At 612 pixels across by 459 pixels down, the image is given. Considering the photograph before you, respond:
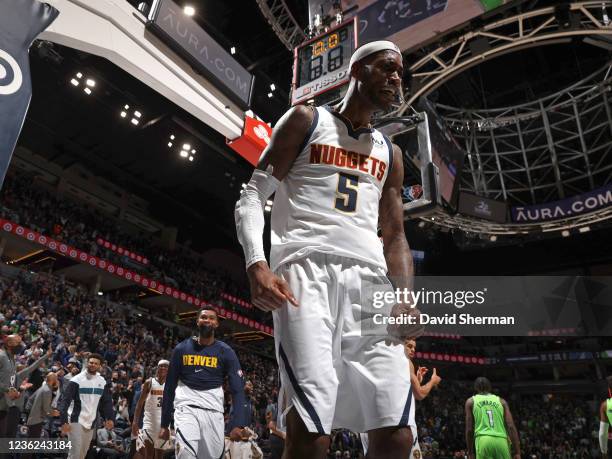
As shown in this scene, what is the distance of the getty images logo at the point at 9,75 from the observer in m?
3.66

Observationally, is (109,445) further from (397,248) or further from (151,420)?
(397,248)

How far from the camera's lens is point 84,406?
287 inches

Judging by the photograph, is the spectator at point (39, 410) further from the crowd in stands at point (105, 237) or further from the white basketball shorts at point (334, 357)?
the crowd in stands at point (105, 237)

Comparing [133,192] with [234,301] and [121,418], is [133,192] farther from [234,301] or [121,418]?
[121,418]

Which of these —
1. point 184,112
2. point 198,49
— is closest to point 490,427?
point 198,49

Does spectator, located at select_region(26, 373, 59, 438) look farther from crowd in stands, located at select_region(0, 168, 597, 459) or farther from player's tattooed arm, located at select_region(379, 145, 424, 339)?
player's tattooed arm, located at select_region(379, 145, 424, 339)

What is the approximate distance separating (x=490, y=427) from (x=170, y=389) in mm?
4038

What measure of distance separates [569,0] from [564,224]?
9006mm

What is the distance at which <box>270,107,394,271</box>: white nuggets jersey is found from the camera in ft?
6.43

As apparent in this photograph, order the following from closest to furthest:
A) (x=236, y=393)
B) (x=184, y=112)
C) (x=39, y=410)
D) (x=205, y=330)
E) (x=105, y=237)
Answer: (x=236, y=393) → (x=205, y=330) → (x=39, y=410) → (x=184, y=112) → (x=105, y=237)

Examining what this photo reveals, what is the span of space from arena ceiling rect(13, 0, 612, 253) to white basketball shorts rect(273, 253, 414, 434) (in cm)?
919

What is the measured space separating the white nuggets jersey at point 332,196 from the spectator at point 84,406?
621 centimetres

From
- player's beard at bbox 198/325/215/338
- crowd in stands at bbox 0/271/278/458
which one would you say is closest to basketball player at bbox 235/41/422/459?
player's beard at bbox 198/325/215/338

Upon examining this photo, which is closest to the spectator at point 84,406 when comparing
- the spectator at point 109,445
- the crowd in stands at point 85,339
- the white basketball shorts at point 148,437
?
the white basketball shorts at point 148,437
